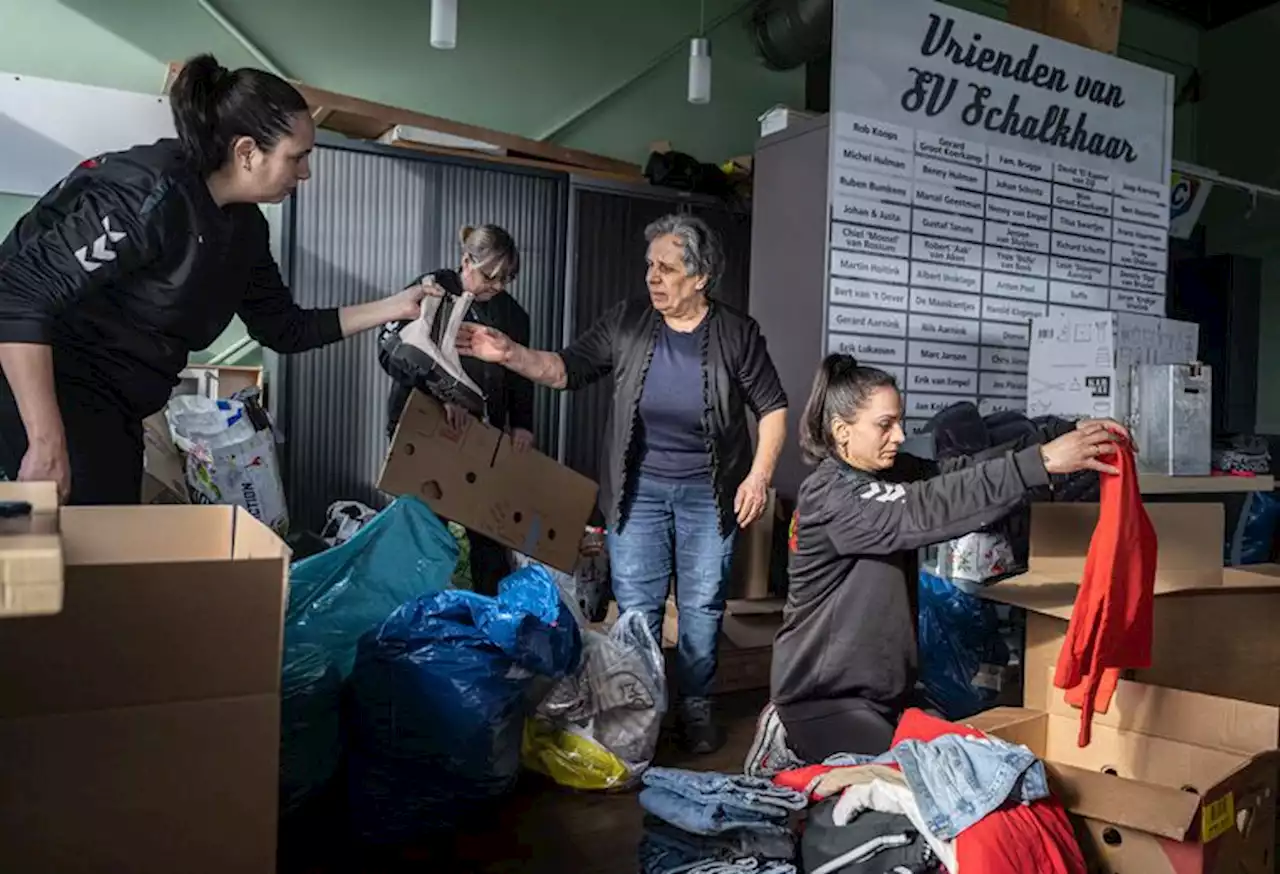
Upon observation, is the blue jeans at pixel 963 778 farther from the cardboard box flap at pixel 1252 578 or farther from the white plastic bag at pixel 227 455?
the white plastic bag at pixel 227 455

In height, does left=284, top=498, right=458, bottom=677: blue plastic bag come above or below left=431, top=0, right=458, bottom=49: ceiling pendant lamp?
below

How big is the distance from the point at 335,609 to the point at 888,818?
1.19m

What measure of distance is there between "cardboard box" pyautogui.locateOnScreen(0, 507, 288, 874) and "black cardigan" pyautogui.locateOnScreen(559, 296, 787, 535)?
1.40 metres

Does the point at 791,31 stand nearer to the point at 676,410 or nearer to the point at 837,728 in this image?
the point at 676,410

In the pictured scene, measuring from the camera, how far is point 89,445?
1493 mm

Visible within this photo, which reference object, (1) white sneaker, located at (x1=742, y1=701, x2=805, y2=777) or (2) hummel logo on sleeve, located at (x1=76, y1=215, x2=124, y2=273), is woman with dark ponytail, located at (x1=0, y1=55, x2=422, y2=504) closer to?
(2) hummel logo on sleeve, located at (x1=76, y1=215, x2=124, y2=273)

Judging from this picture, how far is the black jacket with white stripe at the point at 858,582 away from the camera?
1.65 m

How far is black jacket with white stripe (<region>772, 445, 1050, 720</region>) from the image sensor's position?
5.43 ft

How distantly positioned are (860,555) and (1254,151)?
18.2ft

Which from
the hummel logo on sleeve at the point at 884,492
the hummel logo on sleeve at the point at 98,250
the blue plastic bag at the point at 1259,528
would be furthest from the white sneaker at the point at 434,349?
the blue plastic bag at the point at 1259,528

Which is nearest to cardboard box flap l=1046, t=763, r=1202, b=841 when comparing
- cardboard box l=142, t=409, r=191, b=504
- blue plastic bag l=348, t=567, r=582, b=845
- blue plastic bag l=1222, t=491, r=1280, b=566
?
blue plastic bag l=348, t=567, r=582, b=845

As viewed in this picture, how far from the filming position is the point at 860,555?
1767 mm

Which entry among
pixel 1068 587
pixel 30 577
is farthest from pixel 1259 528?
pixel 30 577

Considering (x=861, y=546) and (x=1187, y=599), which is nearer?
(x=861, y=546)
